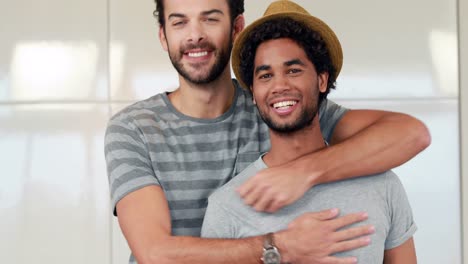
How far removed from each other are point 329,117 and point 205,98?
0.78 feet

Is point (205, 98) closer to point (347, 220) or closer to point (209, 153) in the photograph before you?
point (209, 153)

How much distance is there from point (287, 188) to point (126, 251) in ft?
3.07

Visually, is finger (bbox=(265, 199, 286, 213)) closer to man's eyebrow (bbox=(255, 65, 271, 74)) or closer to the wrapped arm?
the wrapped arm

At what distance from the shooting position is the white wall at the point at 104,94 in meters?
2.10

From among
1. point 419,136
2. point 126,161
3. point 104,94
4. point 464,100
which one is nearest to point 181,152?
point 126,161

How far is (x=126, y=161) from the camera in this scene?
4.51 feet

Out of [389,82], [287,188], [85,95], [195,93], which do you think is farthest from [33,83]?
[287,188]

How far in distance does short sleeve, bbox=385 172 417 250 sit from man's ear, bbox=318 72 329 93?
191 millimetres

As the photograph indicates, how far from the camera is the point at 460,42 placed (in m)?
2.14

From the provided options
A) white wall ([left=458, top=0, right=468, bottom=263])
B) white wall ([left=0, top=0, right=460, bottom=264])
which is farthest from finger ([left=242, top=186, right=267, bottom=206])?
white wall ([left=458, top=0, right=468, bottom=263])

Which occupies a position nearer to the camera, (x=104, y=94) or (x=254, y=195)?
(x=254, y=195)

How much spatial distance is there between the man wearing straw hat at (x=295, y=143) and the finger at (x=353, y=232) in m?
0.02

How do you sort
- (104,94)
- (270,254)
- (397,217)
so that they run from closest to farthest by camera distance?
1. (270,254)
2. (397,217)
3. (104,94)

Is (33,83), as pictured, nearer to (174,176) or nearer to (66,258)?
(66,258)
